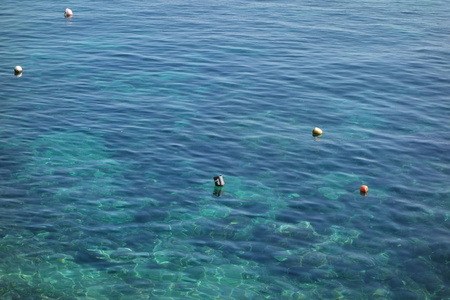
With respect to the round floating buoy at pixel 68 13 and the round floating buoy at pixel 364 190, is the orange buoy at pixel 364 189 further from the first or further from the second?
the round floating buoy at pixel 68 13

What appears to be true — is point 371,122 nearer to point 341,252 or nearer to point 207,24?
point 341,252

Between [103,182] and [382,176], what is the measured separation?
1432 cm

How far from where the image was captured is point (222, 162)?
2855 cm

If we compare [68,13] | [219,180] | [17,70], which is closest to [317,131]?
[219,180]

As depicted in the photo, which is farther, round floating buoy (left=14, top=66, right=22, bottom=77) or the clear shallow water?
round floating buoy (left=14, top=66, right=22, bottom=77)

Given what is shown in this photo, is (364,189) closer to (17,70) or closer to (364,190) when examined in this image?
(364,190)

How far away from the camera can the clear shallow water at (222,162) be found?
821 inches

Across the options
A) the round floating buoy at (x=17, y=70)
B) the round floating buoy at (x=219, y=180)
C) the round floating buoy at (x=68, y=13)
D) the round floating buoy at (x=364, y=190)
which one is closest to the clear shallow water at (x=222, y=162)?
the round floating buoy at (x=364, y=190)

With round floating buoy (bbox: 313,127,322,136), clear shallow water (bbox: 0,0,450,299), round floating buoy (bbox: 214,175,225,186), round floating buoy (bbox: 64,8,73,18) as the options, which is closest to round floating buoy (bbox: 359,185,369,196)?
clear shallow water (bbox: 0,0,450,299)

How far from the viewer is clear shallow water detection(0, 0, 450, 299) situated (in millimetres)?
20844

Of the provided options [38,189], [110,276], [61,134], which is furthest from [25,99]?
[110,276]

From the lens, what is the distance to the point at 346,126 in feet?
108

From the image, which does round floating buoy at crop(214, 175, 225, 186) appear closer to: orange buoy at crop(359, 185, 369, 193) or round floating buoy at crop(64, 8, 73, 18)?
orange buoy at crop(359, 185, 369, 193)

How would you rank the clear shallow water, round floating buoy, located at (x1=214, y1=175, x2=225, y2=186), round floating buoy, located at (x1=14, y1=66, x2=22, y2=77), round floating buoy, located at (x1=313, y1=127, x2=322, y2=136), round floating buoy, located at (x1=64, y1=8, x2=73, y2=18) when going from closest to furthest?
1. the clear shallow water
2. round floating buoy, located at (x1=214, y1=175, x2=225, y2=186)
3. round floating buoy, located at (x1=313, y1=127, x2=322, y2=136)
4. round floating buoy, located at (x1=14, y1=66, x2=22, y2=77)
5. round floating buoy, located at (x1=64, y1=8, x2=73, y2=18)
